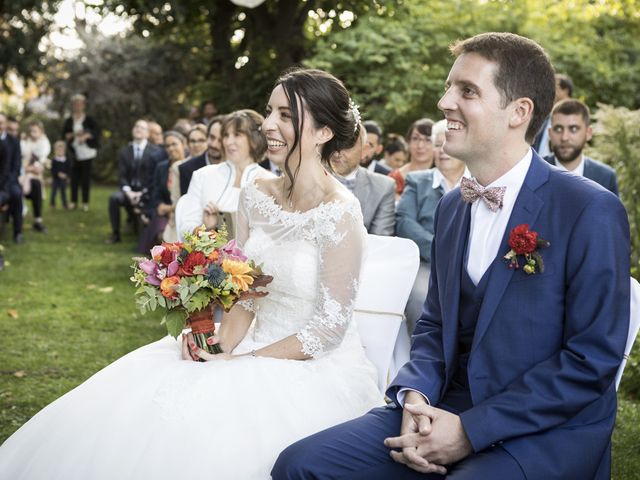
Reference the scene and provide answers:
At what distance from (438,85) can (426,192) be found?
7859 mm

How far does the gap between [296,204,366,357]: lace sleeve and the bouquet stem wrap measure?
14.6 inches

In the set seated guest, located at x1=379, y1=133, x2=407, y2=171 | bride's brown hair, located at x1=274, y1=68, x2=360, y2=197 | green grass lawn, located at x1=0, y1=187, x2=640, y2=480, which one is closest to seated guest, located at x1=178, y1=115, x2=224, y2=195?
green grass lawn, located at x1=0, y1=187, x2=640, y2=480

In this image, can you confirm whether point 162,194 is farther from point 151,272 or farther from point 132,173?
point 151,272

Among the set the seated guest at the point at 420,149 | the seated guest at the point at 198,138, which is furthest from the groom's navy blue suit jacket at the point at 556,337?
the seated guest at the point at 198,138

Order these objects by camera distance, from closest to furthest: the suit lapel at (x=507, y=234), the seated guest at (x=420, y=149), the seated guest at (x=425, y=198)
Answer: the suit lapel at (x=507, y=234) < the seated guest at (x=425, y=198) < the seated guest at (x=420, y=149)

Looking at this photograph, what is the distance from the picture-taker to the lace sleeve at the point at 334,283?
3.40 meters

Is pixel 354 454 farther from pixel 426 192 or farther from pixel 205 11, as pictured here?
pixel 205 11

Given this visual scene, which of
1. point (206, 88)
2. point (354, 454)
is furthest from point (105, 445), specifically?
point (206, 88)

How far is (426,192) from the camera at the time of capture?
6.20m

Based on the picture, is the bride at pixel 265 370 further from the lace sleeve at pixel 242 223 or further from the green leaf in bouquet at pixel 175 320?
the green leaf in bouquet at pixel 175 320

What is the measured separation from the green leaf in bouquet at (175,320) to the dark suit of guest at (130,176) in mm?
9889

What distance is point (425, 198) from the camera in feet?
20.4

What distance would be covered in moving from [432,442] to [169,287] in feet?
3.89

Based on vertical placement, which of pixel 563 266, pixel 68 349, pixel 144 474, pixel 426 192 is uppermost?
pixel 563 266
